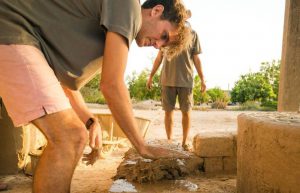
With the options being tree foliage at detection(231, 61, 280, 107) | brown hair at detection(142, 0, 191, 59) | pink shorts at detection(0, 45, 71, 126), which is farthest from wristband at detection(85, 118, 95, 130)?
tree foliage at detection(231, 61, 280, 107)

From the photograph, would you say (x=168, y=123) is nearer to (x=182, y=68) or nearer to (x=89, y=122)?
(x=182, y=68)

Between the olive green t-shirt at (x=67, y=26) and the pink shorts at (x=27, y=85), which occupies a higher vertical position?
the olive green t-shirt at (x=67, y=26)

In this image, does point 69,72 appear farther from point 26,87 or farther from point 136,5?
point 136,5

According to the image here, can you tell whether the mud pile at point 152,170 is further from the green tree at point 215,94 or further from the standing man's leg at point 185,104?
the green tree at point 215,94

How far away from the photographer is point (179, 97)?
491 centimetres

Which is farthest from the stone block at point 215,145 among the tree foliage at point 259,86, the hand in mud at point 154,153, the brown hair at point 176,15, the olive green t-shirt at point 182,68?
the tree foliage at point 259,86

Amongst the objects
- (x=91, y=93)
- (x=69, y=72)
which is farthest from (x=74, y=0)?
(x=91, y=93)

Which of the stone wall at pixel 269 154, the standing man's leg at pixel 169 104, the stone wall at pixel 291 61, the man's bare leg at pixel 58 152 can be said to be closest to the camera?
the man's bare leg at pixel 58 152

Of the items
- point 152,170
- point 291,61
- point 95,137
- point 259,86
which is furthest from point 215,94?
point 95,137

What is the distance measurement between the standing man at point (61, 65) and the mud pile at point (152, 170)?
132 cm

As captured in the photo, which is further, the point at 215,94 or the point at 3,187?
the point at 215,94

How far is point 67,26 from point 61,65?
0.18 meters

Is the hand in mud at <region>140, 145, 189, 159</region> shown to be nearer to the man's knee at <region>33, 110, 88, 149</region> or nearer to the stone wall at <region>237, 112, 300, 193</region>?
the man's knee at <region>33, 110, 88, 149</region>

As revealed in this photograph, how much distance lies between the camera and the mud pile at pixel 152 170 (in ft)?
10.2
